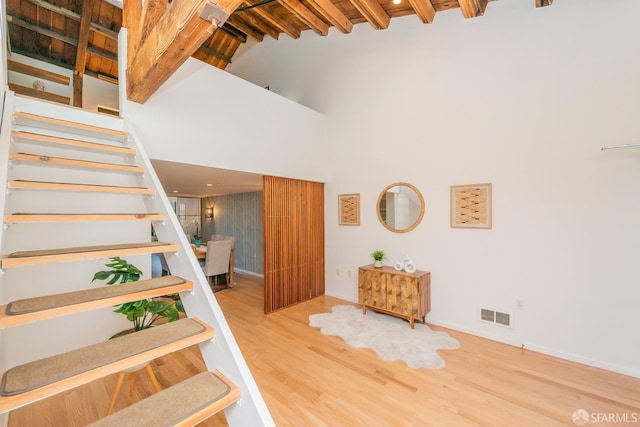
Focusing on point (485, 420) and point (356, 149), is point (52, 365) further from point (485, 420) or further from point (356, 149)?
Result: point (356, 149)

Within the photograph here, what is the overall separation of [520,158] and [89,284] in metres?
4.66

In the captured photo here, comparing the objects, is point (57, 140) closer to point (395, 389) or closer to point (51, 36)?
point (395, 389)

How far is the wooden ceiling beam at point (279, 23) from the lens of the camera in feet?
14.6

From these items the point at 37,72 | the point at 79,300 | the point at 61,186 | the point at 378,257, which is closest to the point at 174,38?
the point at 61,186

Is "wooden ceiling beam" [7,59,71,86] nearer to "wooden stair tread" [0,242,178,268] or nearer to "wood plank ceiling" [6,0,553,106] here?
"wood plank ceiling" [6,0,553,106]

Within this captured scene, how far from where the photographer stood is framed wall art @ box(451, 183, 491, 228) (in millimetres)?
3404

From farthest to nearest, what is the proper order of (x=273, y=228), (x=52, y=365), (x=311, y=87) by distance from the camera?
(x=311, y=87) < (x=273, y=228) < (x=52, y=365)

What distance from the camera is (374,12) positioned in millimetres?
3662

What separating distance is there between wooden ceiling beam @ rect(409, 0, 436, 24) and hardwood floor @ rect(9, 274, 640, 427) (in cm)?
415

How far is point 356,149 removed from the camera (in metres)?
4.64

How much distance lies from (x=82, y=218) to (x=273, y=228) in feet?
9.37

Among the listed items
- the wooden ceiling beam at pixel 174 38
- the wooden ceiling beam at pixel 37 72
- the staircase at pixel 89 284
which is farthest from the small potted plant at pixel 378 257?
the wooden ceiling beam at pixel 37 72

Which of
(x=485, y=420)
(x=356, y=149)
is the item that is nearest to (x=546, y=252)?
(x=485, y=420)

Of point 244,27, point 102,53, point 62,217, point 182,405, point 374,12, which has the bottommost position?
point 182,405
